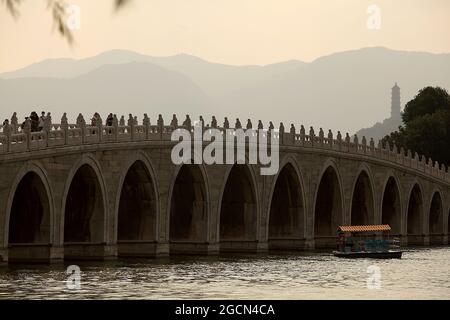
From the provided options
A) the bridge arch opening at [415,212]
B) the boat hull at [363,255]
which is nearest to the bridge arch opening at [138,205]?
the boat hull at [363,255]

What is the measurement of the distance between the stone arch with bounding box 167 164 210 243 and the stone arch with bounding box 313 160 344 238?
51.7ft

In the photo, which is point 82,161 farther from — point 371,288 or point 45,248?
point 371,288

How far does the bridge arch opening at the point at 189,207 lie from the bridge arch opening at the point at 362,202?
2253 cm

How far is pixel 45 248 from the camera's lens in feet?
172

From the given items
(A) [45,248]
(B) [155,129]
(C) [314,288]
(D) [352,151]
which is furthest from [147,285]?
(D) [352,151]

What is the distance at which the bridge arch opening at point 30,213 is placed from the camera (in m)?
52.7

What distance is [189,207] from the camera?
215 ft

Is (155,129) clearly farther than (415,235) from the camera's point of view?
No

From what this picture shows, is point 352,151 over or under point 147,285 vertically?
over

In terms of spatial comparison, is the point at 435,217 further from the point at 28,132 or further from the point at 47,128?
the point at 28,132

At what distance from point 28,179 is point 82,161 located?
331 centimetres

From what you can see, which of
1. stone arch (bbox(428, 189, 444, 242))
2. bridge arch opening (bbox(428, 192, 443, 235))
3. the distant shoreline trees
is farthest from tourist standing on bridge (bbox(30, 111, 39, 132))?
the distant shoreline trees

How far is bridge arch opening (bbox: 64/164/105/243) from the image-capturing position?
5694 cm
